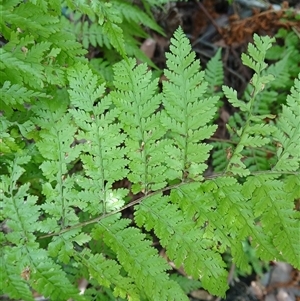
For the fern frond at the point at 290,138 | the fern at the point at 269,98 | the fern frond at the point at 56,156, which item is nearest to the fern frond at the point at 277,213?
the fern frond at the point at 290,138

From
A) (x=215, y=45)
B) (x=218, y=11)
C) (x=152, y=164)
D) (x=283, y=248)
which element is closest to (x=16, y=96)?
(x=152, y=164)

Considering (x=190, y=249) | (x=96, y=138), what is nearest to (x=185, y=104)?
(x=96, y=138)

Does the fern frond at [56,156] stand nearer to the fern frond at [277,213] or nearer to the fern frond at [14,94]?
the fern frond at [14,94]

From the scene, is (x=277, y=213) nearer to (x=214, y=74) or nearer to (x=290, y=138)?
(x=290, y=138)

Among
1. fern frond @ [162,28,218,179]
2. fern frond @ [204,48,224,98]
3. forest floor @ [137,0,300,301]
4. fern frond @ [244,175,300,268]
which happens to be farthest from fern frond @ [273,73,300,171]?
forest floor @ [137,0,300,301]

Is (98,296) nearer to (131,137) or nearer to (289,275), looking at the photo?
(131,137)

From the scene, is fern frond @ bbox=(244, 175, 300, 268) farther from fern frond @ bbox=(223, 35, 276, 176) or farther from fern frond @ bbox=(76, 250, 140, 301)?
fern frond @ bbox=(76, 250, 140, 301)
